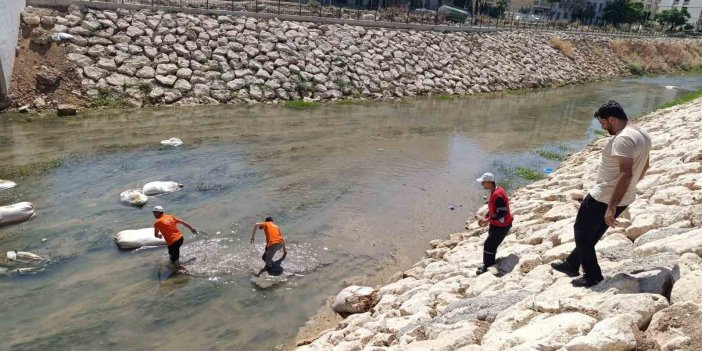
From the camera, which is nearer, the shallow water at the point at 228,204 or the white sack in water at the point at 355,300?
the shallow water at the point at 228,204

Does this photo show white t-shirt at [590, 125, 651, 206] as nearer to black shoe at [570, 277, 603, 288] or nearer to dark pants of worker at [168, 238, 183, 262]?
black shoe at [570, 277, 603, 288]

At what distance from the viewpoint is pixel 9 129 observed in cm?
1723

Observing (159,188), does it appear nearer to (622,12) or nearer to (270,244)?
(270,244)

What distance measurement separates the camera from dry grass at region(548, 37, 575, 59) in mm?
45188

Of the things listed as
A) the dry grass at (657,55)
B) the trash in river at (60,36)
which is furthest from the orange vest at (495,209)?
the dry grass at (657,55)

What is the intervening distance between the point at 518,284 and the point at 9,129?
17.6 meters

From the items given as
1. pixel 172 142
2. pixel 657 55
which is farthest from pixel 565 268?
pixel 657 55

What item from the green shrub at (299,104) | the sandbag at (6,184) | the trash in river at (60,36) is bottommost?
the sandbag at (6,184)

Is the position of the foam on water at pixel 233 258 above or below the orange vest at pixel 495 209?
below

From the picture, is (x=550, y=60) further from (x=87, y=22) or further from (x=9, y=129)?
(x=9, y=129)

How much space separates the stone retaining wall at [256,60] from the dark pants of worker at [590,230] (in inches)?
771

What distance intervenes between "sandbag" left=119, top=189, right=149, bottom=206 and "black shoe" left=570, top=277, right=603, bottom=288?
959 centimetres

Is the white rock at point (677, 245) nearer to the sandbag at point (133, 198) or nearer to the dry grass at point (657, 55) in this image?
the sandbag at point (133, 198)

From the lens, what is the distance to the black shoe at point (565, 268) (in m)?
6.22
